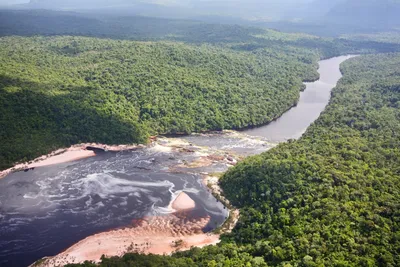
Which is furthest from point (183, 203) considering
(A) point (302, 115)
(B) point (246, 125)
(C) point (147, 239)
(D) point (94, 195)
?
(A) point (302, 115)

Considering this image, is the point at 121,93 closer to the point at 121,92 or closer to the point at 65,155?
the point at 121,92

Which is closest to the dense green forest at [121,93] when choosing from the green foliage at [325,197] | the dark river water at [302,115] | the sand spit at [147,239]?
the dark river water at [302,115]

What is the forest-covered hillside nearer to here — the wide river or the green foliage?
the wide river

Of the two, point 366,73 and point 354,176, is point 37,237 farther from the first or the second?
point 366,73

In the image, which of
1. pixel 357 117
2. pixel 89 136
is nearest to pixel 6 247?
pixel 89 136

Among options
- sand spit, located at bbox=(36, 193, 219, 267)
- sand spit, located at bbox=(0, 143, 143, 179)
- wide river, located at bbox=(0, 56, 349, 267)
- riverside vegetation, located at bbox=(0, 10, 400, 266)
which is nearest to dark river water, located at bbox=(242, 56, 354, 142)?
riverside vegetation, located at bbox=(0, 10, 400, 266)

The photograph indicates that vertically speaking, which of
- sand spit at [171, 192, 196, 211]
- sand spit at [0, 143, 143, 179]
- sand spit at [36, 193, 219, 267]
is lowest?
sand spit at [36, 193, 219, 267]

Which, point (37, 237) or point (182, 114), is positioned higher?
point (182, 114)
